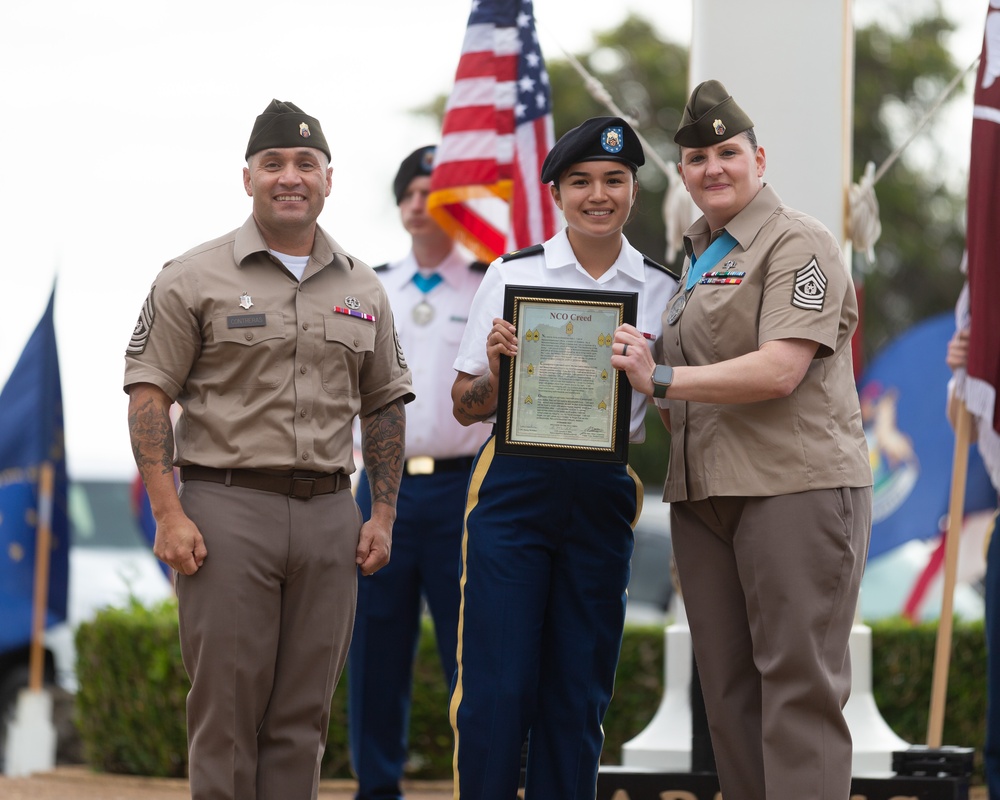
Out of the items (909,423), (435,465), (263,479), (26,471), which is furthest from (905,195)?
(263,479)

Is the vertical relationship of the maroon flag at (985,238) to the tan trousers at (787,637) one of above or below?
above

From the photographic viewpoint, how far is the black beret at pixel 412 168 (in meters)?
6.33

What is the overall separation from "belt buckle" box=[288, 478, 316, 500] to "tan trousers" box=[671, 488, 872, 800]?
1.12 metres

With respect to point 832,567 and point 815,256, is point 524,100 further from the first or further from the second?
point 832,567

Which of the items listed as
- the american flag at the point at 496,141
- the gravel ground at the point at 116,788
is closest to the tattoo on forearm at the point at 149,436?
the american flag at the point at 496,141

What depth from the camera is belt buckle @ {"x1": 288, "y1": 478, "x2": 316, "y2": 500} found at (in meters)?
4.19

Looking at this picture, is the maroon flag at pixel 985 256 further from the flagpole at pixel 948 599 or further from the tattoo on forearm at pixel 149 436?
the tattoo on forearm at pixel 149 436

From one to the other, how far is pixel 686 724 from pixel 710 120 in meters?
2.85

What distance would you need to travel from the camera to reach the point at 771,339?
3965 millimetres

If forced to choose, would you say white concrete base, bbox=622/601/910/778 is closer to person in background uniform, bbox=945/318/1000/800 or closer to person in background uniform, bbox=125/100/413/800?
person in background uniform, bbox=945/318/1000/800

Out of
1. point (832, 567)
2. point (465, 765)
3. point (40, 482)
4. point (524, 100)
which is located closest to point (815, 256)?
point (832, 567)

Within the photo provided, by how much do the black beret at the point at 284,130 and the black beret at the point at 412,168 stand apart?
6.47ft

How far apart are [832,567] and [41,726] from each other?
6230mm

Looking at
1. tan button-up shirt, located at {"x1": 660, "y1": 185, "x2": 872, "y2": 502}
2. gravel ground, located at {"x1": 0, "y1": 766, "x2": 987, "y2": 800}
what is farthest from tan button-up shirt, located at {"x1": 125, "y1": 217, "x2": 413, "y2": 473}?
gravel ground, located at {"x1": 0, "y1": 766, "x2": 987, "y2": 800}
